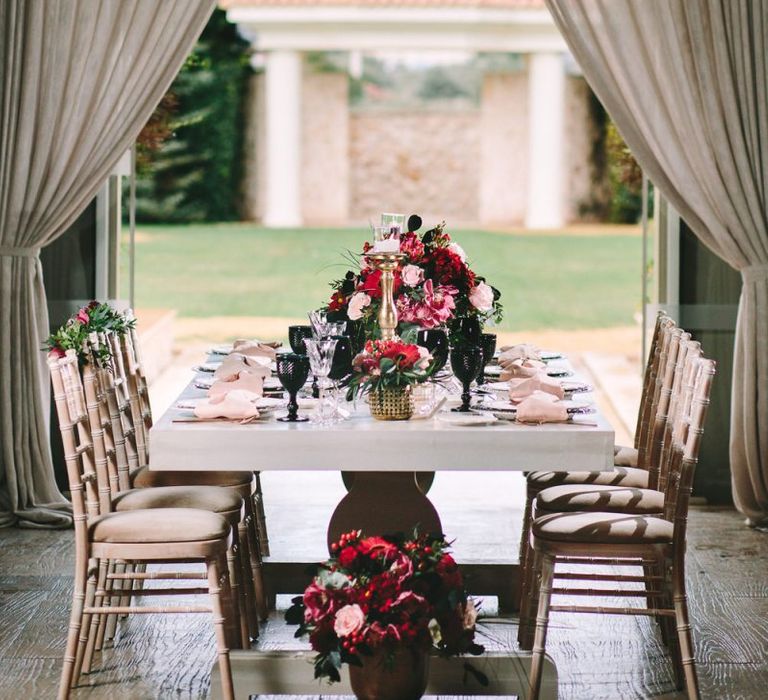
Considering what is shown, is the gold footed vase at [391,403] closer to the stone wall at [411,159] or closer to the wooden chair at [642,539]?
the wooden chair at [642,539]

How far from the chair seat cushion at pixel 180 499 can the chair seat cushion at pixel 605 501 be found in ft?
2.83

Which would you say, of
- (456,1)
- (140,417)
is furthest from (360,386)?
(456,1)

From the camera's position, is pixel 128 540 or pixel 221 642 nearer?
pixel 221 642

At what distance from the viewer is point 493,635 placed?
375 centimetres

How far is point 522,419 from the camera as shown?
3031 millimetres

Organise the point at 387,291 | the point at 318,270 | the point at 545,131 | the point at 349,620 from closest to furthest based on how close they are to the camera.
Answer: the point at 349,620
the point at 387,291
the point at 318,270
the point at 545,131

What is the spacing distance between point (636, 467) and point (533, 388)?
79 cm

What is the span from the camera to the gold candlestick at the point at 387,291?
11.1ft

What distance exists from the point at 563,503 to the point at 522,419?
1.76ft

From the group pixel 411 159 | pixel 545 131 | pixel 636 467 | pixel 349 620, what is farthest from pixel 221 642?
pixel 411 159

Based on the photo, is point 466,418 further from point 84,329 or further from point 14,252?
point 14,252

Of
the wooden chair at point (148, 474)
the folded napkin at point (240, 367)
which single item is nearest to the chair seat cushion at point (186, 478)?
the wooden chair at point (148, 474)

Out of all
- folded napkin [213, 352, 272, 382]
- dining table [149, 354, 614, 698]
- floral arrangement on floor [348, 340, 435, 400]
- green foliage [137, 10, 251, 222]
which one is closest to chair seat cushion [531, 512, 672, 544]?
dining table [149, 354, 614, 698]

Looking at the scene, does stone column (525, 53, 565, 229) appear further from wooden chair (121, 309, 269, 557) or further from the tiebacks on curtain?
wooden chair (121, 309, 269, 557)
